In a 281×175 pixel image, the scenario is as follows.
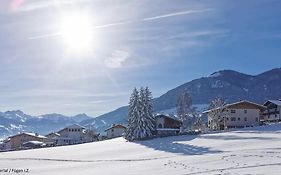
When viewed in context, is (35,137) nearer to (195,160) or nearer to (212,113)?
(212,113)

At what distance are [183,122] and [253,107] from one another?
60.4 ft

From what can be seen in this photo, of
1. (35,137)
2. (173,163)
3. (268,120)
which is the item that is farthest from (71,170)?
(35,137)

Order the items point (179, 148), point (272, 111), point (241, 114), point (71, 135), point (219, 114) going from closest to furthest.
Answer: point (179, 148) < point (219, 114) < point (241, 114) < point (272, 111) < point (71, 135)

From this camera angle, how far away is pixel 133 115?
307 ft

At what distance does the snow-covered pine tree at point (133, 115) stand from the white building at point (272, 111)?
148 ft

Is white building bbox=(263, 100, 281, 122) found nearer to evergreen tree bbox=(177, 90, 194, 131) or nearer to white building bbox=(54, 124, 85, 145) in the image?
evergreen tree bbox=(177, 90, 194, 131)

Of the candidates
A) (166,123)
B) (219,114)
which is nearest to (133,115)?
(166,123)

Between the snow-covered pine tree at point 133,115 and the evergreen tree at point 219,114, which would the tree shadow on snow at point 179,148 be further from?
the evergreen tree at point 219,114

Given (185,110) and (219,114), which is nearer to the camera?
(219,114)

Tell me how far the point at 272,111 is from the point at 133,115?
161 ft

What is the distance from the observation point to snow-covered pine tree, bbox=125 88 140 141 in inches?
3671

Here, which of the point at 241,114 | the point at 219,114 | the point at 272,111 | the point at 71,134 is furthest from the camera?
Result: the point at 71,134

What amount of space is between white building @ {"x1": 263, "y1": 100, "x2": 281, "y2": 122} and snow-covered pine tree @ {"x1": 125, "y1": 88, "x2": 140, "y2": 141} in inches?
1776

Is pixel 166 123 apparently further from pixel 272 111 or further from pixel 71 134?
pixel 71 134
